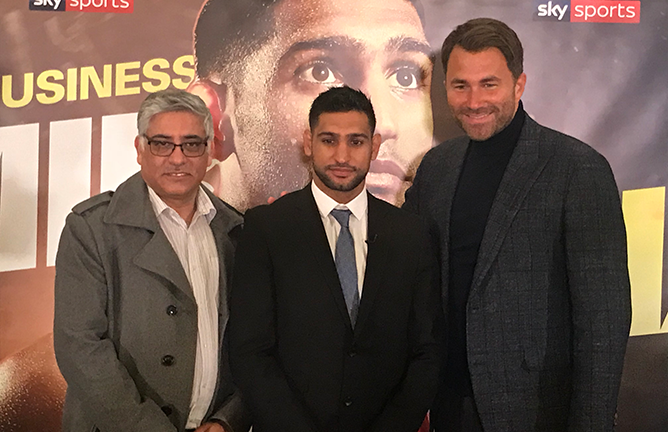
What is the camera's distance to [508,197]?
2117 mm

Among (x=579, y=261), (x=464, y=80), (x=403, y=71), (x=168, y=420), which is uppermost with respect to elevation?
(x=403, y=71)

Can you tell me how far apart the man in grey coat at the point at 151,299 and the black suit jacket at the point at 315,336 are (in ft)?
0.55

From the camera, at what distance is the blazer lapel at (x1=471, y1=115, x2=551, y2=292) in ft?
6.89

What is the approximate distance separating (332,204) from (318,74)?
108 cm

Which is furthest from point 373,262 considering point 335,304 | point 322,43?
point 322,43

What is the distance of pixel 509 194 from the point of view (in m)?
2.12

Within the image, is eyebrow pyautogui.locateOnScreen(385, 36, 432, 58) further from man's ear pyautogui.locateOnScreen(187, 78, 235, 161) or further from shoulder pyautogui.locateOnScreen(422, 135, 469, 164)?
man's ear pyautogui.locateOnScreen(187, 78, 235, 161)

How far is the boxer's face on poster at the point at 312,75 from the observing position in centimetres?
288

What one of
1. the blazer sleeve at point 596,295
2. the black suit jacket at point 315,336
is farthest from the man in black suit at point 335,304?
the blazer sleeve at point 596,295

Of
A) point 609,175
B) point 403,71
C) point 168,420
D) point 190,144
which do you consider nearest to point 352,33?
point 403,71

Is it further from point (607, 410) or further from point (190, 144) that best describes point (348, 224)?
point (607, 410)

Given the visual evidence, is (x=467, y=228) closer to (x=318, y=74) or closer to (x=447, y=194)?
(x=447, y=194)

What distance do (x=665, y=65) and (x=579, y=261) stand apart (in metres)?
1.61

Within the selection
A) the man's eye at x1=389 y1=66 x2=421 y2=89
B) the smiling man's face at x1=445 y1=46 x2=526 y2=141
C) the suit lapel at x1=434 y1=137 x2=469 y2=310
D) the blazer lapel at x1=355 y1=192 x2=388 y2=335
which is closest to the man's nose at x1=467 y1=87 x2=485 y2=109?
the smiling man's face at x1=445 y1=46 x2=526 y2=141
